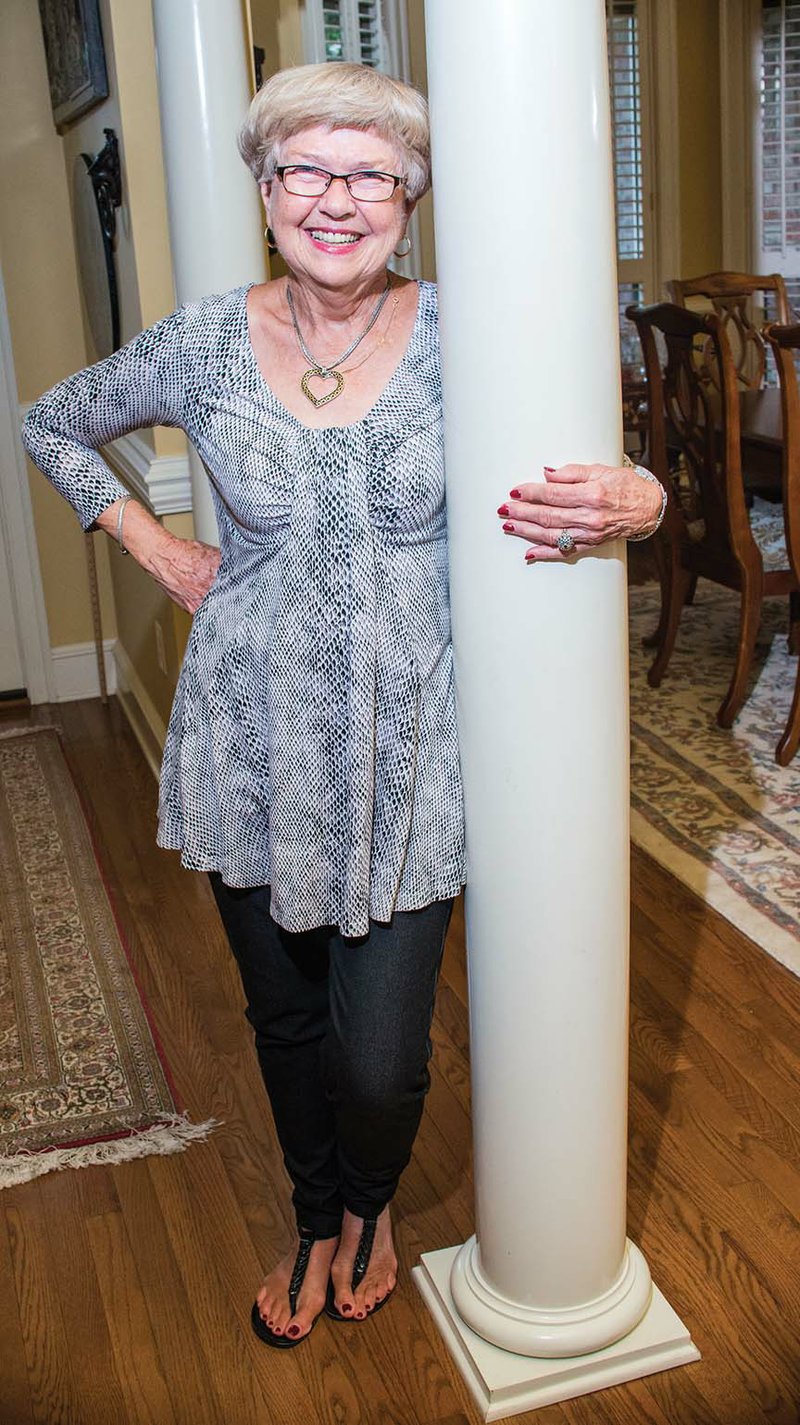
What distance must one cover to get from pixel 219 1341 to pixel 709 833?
185 cm

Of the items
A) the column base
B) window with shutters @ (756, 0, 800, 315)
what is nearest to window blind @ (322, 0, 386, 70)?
window with shutters @ (756, 0, 800, 315)

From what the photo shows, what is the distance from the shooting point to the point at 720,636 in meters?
4.99

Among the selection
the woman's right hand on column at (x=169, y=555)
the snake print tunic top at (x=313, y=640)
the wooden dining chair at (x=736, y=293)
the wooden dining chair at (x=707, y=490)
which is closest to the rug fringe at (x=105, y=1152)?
the snake print tunic top at (x=313, y=640)

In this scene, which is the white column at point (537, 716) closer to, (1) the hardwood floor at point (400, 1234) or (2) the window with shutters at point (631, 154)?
(1) the hardwood floor at point (400, 1234)

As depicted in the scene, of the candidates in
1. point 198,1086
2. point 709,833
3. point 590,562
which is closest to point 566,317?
point 590,562

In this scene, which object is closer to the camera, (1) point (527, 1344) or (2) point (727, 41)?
(1) point (527, 1344)

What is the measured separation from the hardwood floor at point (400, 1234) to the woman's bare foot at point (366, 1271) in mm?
27

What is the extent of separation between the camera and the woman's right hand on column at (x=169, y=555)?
1.88 m

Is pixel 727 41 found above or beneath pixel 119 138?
above

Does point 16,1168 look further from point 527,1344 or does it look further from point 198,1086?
point 527,1344

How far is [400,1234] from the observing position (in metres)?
2.21

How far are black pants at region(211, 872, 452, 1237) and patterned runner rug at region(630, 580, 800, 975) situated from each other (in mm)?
1203

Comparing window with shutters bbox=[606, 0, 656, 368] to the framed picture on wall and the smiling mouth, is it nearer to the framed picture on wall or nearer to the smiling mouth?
the framed picture on wall

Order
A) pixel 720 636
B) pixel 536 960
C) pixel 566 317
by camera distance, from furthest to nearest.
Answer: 1. pixel 720 636
2. pixel 536 960
3. pixel 566 317
